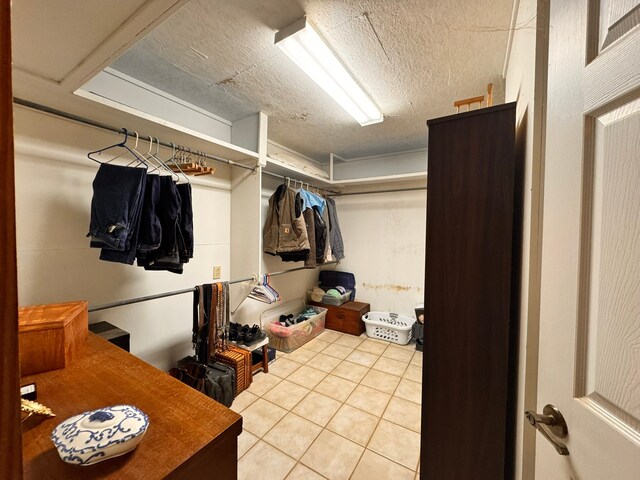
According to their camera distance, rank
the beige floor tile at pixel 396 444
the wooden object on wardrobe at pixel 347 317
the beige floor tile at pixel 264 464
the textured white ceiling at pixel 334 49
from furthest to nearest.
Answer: the wooden object on wardrobe at pixel 347 317
the beige floor tile at pixel 396 444
the beige floor tile at pixel 264 464
the textured white ceiling at pixel 334 49

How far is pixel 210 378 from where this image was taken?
174 cm

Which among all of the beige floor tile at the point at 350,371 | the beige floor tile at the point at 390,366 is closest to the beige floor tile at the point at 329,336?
the beige floor tile at the point at 350,371

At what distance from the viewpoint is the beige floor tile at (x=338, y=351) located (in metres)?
2.72

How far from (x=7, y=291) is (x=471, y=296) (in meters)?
1.22

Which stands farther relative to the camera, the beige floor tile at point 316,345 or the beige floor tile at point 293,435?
the beige floor tile at point 316,345

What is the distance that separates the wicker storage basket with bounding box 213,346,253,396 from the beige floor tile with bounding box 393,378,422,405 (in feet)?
4.13

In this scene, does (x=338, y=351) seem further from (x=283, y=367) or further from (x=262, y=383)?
(x=262, y=383)

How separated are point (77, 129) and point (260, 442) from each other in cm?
228

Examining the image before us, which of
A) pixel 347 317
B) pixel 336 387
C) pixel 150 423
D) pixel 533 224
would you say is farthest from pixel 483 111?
pixel 347 317

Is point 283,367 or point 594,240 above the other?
point 594,240

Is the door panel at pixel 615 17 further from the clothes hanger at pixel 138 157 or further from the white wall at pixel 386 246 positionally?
the white wall at pixel 386 246

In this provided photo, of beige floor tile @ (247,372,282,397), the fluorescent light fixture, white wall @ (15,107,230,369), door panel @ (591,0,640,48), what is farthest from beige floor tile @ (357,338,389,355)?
door panel @ (591,0,640,48)

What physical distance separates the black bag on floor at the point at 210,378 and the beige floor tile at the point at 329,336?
1431 millimetres

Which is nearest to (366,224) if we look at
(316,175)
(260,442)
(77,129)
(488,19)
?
(316,175)
